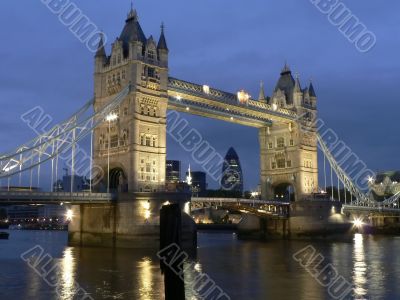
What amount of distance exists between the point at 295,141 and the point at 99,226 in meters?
37.2

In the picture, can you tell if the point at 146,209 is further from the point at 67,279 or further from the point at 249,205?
the point at 249,205

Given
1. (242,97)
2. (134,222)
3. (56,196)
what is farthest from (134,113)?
(242,97)

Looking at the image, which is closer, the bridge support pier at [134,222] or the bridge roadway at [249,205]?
the bridge support pier at [134,222]

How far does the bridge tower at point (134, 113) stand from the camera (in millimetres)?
53844

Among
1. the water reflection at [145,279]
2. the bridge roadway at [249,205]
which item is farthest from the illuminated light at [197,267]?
the bridge roadway at [249,205]

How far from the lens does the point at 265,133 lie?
265ft

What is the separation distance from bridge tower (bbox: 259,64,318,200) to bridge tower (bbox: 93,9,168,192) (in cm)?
2609

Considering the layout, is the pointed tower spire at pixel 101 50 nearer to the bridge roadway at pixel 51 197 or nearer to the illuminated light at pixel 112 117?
the illuminated light at pixel 112 117

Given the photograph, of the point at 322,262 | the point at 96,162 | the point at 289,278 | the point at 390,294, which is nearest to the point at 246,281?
the point at 289,278

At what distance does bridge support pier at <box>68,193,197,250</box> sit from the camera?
49.0 m

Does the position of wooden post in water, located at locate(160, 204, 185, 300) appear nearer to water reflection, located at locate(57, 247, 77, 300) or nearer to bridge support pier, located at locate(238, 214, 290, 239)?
water reflection, located at locate(57, 247, 77, 300)

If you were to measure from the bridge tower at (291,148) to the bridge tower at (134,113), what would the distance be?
1027 inches

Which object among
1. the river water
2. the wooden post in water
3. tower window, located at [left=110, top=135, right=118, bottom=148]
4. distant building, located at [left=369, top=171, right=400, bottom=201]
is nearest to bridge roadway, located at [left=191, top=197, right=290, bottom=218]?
tower window, located at [left=110, top=135, right=118, bottom=148]

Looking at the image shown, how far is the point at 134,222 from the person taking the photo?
49.5 m
